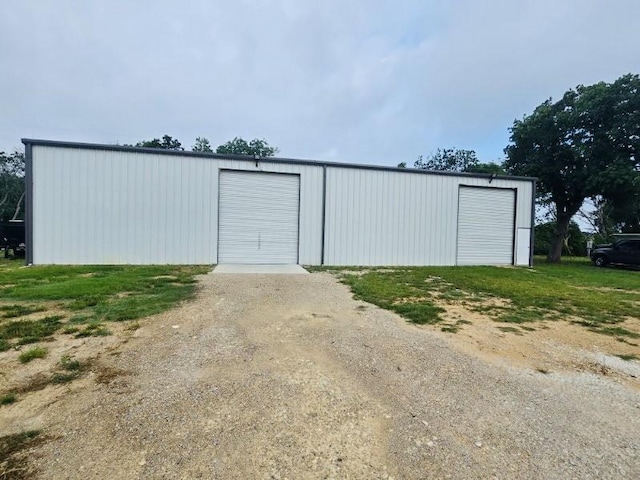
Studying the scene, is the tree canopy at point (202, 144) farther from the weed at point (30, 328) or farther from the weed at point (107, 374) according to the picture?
the weed at point (107, 374)

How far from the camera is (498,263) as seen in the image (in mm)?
15398

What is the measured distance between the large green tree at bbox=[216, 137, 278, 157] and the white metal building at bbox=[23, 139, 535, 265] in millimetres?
23224

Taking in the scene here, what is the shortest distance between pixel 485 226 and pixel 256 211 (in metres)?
9.90

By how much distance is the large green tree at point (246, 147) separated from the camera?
35.3 meters

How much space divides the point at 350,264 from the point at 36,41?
52.3ft

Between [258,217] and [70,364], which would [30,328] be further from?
[258,217]

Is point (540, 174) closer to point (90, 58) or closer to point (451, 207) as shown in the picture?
point (451, 207)

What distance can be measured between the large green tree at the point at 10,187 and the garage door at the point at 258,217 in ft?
120

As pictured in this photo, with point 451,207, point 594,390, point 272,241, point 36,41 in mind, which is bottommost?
point 594,390

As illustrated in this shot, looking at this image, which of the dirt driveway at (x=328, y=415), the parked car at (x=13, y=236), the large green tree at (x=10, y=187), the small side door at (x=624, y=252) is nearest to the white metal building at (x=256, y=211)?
the small side door at (x=624, y=252)

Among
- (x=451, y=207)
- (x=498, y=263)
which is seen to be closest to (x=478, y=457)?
(x=451, y=207)

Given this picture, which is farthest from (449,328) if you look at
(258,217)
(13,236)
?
(13,236)

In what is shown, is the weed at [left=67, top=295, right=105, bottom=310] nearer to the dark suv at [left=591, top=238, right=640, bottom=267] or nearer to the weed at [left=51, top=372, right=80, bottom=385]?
the weed at [left=51, top=372, right=80, bottom=385]

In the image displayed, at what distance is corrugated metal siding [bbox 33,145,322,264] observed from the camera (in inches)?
442
